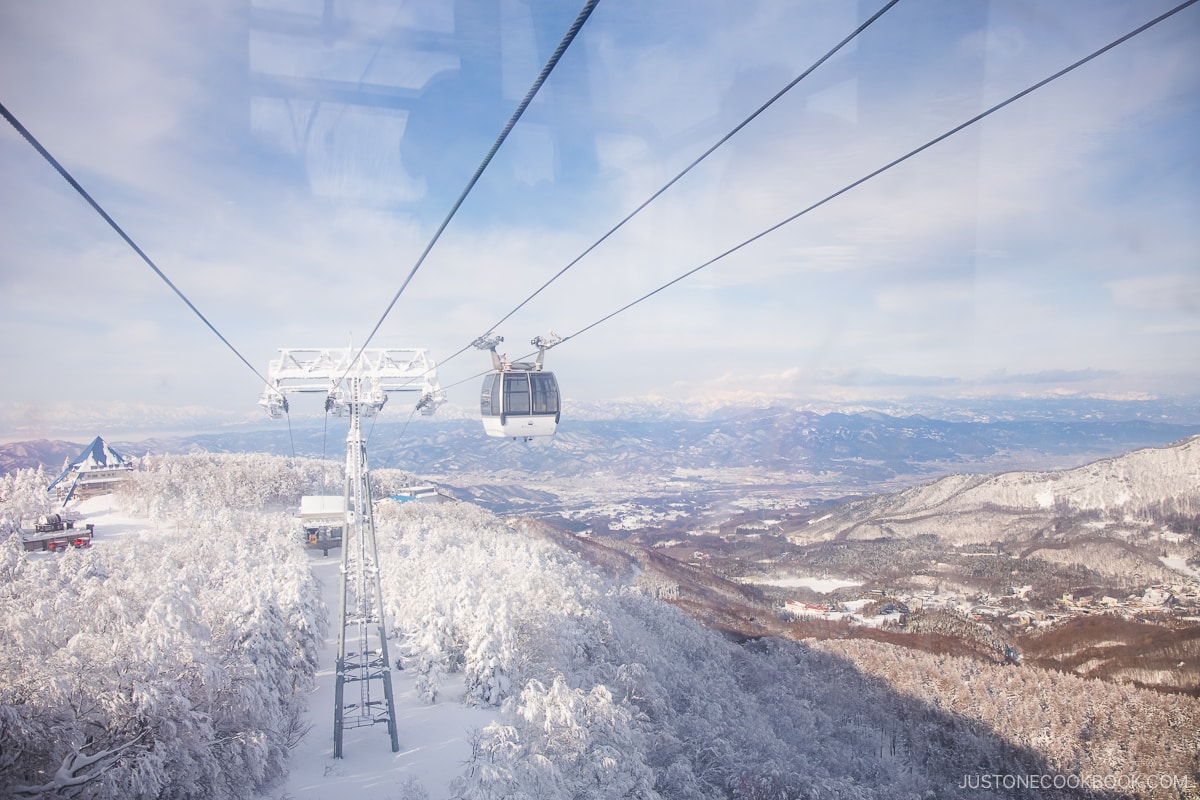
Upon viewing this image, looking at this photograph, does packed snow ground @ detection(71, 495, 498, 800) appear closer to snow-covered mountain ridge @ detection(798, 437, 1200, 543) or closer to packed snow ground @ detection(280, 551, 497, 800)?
packed snow ground @ detection(280, 551, 497, 800)

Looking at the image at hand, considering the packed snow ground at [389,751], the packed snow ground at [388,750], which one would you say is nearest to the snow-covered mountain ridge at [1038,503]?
the packed snow ground at [388,750]

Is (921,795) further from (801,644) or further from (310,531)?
(310,531)

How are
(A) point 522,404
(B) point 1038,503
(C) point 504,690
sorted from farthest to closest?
(B) point 1038,503
(C) point 504,690
(A) point 522,404

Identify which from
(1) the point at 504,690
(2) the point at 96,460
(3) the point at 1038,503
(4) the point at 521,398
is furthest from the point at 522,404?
(3) the point at 1038,503

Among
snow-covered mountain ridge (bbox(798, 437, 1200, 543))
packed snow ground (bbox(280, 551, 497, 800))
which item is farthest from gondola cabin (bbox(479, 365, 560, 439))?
snow-covered mountain ridge (bbox(798, 437, 1200, 543))

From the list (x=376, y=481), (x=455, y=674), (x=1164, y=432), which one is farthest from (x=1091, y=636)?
Answer: (x=1164, y=432)

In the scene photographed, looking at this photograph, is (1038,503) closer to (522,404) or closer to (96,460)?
(522,404)
